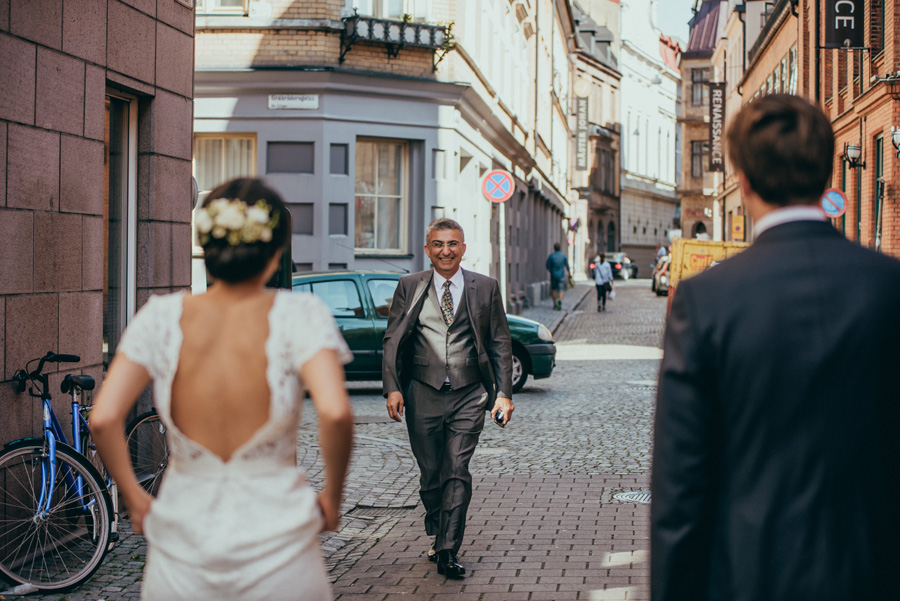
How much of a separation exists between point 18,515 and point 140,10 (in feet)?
11.6

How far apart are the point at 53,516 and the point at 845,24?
2224 centimetres

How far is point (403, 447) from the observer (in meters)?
10.3

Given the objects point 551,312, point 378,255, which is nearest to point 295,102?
point 378,255

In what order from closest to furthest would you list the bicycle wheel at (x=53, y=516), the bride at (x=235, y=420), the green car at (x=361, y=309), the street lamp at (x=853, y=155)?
the bride at (x=235, y=420), the bicycle wheel at (x=53, y=516), the green car at (x=361, y=309), the street lamp at (x=853, y=155)

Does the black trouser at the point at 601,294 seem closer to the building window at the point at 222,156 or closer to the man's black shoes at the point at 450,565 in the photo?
the building window at the point at 222,156

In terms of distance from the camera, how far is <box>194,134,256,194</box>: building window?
817 inches

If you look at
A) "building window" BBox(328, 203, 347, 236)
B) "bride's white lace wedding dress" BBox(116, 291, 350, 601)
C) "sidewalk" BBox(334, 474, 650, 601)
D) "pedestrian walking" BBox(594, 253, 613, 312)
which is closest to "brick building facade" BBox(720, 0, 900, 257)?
"pedestrian walking" BBox(594, 253, 613, 312)

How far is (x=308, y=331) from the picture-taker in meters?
2.68

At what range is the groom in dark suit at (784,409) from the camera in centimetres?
240

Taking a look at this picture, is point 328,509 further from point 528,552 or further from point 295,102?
point 295,102

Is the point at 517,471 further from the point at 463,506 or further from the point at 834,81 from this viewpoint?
the point at 834,81

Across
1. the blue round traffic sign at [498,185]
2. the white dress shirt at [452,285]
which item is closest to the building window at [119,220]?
the white dress shirt at [452,285]

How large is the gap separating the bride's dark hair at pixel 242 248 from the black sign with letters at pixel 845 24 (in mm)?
23353

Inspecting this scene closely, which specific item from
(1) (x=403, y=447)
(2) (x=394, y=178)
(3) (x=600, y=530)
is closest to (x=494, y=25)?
(2) (x=394, y=178)
